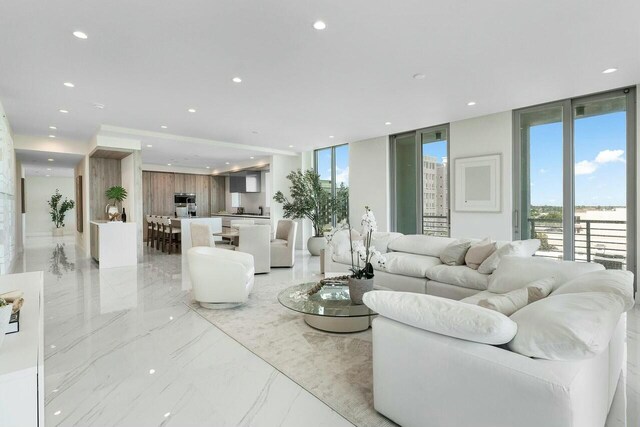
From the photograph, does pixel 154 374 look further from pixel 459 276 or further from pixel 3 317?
pixel 459 276

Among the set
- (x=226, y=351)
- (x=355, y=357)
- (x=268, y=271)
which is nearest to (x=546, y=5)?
(x=355, y=357)

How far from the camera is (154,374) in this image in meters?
2.38

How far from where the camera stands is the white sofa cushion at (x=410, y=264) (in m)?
3.95

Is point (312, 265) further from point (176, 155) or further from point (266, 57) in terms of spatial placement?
point (176, 155)

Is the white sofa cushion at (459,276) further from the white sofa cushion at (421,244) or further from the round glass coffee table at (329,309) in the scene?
the round glass coffee table at (329,309)

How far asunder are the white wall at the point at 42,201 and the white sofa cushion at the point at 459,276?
15.2 metres

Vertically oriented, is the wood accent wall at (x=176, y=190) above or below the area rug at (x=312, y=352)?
above

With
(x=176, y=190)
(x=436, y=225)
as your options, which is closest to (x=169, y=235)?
(x=176, y=190)

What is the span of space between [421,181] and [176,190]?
8604mm

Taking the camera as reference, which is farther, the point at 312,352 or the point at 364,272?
the point at 364,272

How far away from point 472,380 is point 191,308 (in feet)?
10.8

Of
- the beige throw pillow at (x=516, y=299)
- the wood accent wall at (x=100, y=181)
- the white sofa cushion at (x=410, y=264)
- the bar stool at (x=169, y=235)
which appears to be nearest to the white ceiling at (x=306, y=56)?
the beige throw pillow at (x=516, y=299)

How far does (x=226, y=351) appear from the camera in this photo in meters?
2.76

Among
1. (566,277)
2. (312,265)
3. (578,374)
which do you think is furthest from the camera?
(312,265)
